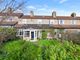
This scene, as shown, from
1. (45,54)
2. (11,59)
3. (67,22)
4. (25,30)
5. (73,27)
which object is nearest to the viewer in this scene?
(45,54)

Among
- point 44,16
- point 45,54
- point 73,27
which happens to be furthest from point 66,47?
point 44,16

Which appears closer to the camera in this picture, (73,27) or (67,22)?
(73,27)

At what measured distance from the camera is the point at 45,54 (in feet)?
26.6

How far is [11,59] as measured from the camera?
8664 mm

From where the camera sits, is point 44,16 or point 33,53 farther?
point 44,16

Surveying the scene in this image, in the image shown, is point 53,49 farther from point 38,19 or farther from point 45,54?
point 38,19

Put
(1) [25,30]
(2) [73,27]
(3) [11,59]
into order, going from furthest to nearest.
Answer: (2) [73,27]
(1) [25,30]
(3) [11,59]

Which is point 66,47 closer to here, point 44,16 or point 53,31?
point 53,31

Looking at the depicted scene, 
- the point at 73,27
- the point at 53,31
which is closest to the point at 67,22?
the point at 73,27

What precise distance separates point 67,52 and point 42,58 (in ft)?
2.96

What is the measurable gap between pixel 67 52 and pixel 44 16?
55123 mm

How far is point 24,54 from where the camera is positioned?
838 cm

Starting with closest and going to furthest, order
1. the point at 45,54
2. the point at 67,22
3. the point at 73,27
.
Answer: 1. the point at 45,54
2. the point at 73,27
3. the point at 67,22

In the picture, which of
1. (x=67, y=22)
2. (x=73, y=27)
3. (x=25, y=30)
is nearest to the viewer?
(x=25, y=30)
